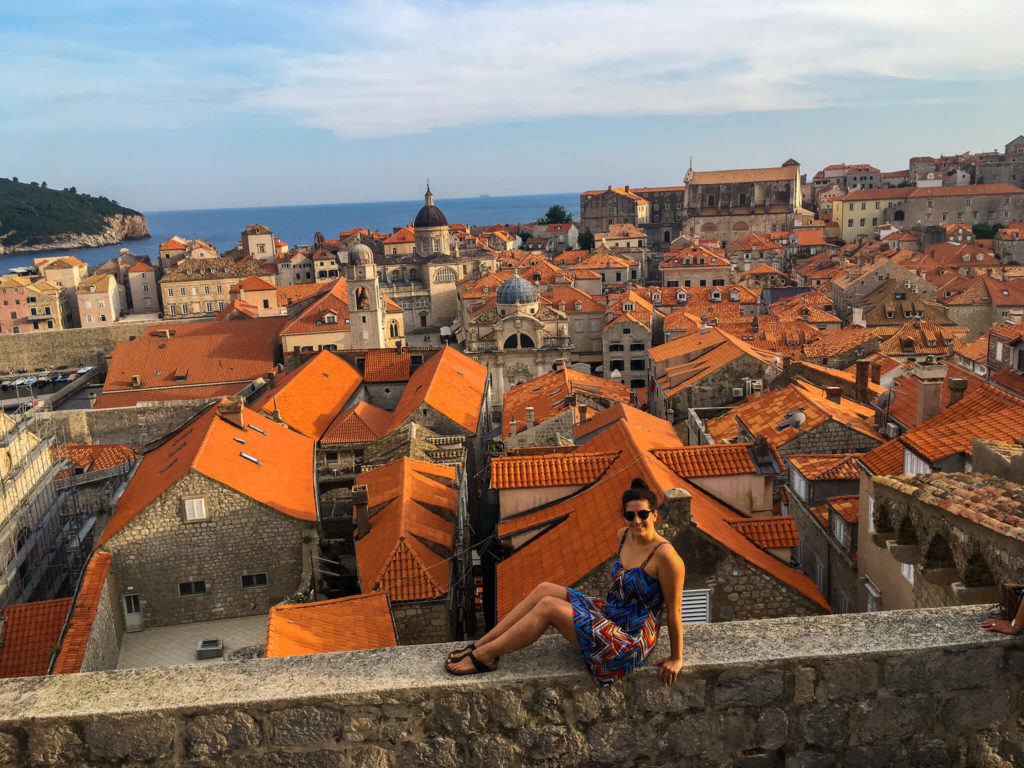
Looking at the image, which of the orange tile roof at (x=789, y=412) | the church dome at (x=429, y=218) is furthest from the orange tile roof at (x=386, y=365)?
the church dome at (x=429, y=218)

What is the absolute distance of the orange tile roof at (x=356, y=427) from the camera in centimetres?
2921

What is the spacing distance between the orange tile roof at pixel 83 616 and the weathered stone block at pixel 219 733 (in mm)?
9485

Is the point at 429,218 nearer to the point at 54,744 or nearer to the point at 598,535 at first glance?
the point at 598,535

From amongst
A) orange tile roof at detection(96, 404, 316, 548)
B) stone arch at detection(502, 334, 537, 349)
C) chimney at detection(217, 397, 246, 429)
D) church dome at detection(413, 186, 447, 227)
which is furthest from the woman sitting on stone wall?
church dome at detection(413, 186, 447, 227)

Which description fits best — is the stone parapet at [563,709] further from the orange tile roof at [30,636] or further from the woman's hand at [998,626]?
the orange tile roof at [30,636]

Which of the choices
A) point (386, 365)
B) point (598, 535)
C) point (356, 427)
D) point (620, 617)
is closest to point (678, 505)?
point (598, 535)

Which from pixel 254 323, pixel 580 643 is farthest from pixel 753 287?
pixel 580 643

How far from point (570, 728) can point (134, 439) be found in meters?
38.5

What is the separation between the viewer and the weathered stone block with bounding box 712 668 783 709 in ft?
14.3

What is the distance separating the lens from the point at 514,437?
2723 centimetres

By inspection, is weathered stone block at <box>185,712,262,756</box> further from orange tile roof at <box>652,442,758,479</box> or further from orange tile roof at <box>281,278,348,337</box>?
orange tile roof at <box>281,278,348,337</box>

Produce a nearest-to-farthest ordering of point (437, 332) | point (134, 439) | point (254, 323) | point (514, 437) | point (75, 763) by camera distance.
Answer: point (75, 763) → point (514, 437) → point (134, 439) → point (254, 323) → point (437, 332)

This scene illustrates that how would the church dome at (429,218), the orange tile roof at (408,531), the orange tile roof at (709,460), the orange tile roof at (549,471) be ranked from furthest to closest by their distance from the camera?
the church dome at (429,218), the orange tile roof at (709,460), the orange tile roof at (549,471), the orange tile roof at (408,531)

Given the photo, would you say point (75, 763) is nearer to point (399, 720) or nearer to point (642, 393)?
point (399, 720)
